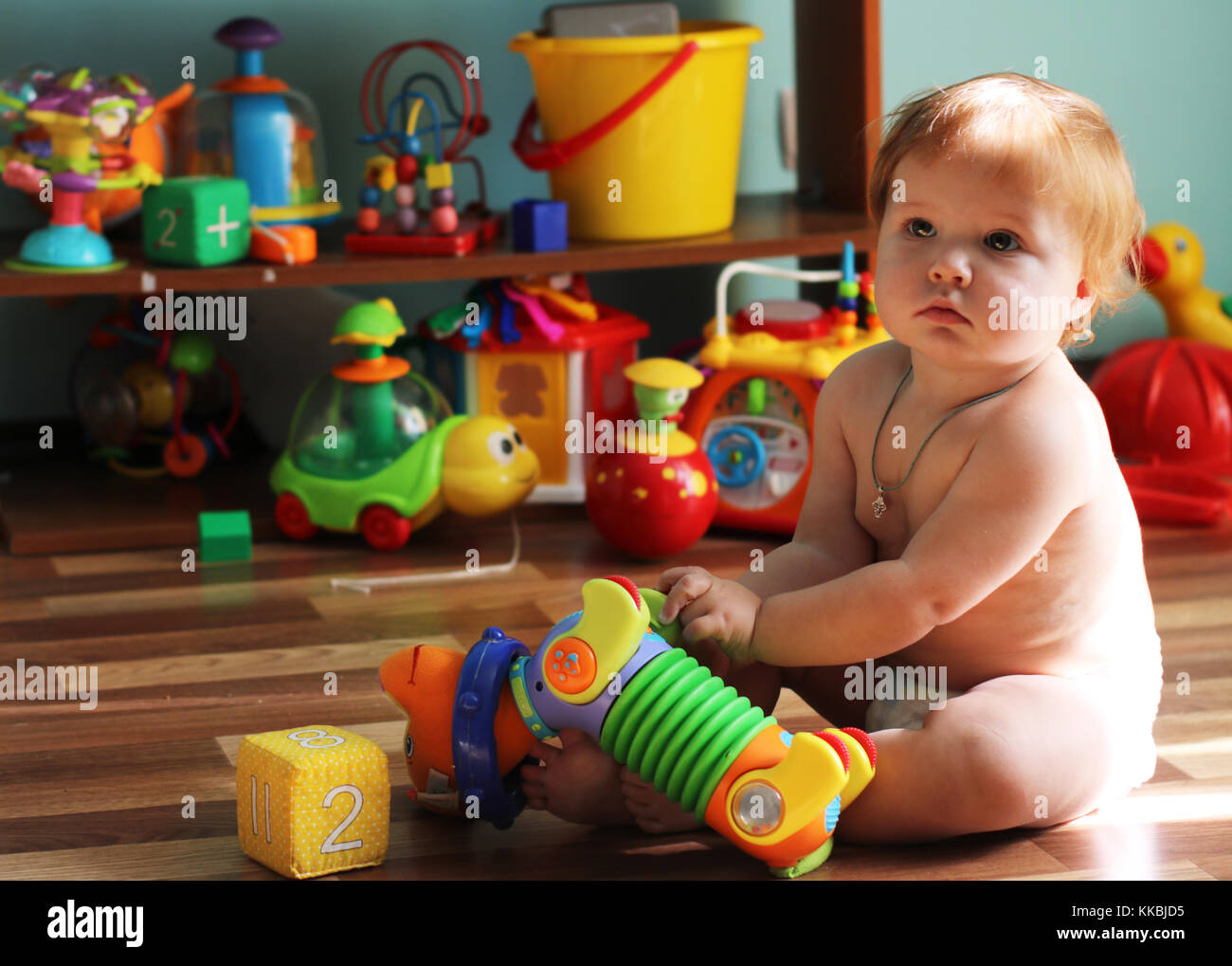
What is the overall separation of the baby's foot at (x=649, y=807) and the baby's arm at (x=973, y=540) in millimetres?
143

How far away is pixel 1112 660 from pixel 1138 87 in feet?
4.84

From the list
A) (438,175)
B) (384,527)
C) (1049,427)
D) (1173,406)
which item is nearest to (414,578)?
(384,527)

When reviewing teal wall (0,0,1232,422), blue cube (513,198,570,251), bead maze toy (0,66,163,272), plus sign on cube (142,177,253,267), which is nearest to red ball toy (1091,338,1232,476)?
teal wall (0,0,1232,422)

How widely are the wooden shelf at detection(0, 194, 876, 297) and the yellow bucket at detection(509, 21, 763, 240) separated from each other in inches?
1.5

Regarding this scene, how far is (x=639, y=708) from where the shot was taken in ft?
3.09

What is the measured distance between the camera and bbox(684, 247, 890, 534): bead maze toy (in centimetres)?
171

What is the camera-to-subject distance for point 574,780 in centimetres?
99

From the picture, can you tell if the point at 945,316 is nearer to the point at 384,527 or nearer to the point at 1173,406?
the point at 384,527

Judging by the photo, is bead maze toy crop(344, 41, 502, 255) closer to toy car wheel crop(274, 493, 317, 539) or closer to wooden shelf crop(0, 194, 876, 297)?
wooden shelf crop(0, 194, 876, 297)

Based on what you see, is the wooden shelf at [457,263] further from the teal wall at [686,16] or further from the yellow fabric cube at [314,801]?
the yellow fabric cube at [314,801]

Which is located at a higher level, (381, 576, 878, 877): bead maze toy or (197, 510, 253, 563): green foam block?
(381, 576, 878, 877): bead maze toy

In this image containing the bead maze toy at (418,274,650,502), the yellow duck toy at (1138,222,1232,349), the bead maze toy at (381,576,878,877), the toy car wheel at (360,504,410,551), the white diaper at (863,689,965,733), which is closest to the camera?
the bead maze toy at (381,576,878,877)

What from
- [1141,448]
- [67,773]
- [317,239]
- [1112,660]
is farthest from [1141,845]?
[317,239]
